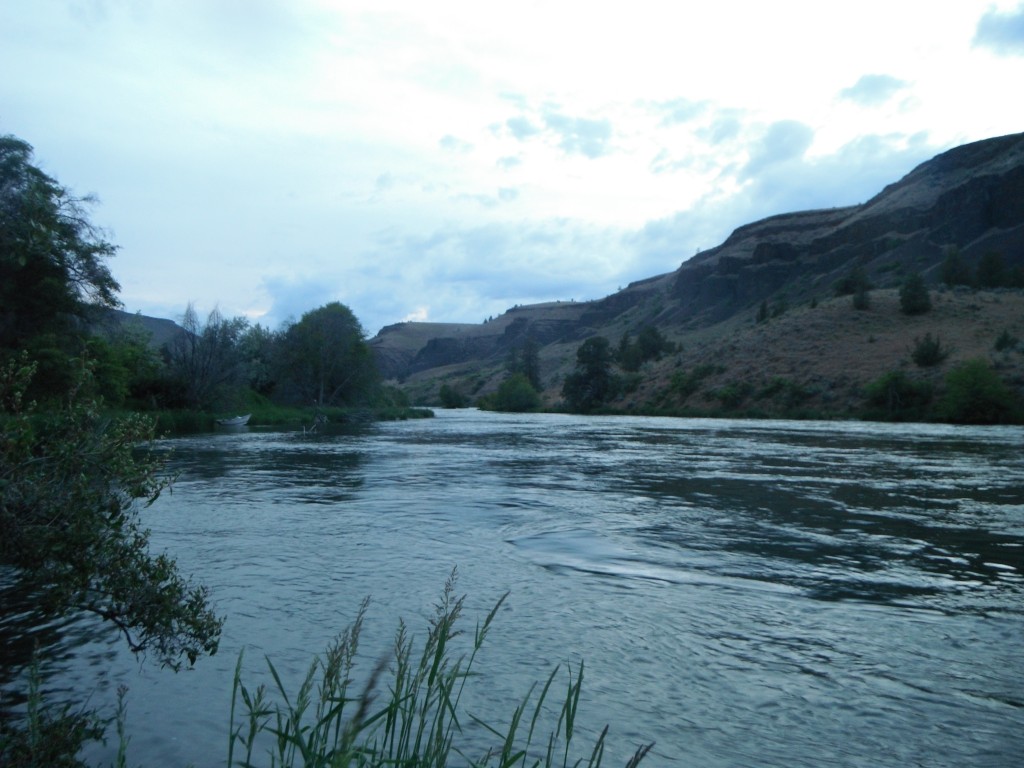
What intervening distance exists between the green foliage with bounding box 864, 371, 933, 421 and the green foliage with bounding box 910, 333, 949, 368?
308 centimetres

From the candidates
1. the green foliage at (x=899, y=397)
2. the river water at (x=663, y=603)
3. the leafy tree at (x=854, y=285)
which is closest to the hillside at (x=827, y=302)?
the leafy tree at (x=854, y=285)

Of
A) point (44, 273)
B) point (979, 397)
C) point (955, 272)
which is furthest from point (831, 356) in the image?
point (44, 273)

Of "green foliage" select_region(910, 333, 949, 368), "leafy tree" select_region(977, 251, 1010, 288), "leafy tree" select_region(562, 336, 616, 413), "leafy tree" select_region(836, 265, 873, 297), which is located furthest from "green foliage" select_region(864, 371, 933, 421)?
"leafy tree" select_region(562, 336, 616, 413)

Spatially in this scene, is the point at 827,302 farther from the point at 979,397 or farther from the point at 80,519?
the point at 80,519

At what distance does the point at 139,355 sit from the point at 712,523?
38.5 metres

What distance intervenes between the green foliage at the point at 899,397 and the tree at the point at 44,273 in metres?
42.1

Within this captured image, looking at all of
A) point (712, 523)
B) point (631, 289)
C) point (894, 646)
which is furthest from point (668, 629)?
point (631, 289)

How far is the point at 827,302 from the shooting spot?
232 ft

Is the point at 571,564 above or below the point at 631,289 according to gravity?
below

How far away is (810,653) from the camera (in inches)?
220

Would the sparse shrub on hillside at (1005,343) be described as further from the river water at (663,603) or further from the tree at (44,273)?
the tree at (44,273)

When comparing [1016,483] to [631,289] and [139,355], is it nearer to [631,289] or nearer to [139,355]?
[139,355]

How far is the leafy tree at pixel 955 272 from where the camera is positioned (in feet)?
230

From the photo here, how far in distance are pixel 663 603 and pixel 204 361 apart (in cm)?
4050
